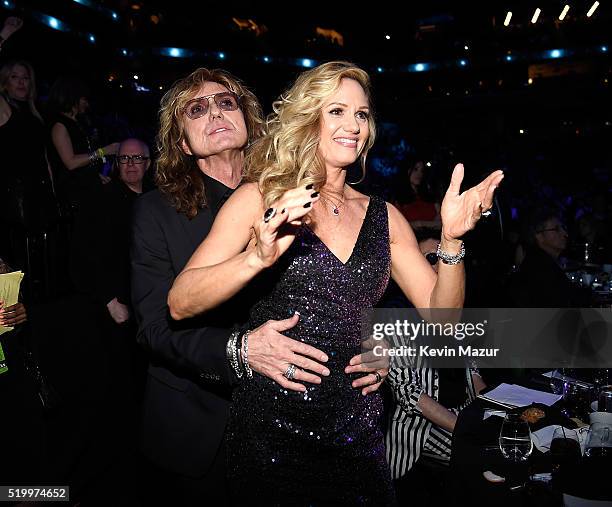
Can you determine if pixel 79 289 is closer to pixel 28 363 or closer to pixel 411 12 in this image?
pixel 28 363

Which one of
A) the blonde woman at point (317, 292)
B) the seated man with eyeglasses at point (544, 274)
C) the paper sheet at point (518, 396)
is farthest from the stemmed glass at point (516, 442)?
the seated man with eyeglasses at point (544, 274)

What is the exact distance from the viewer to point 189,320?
6.52 feet

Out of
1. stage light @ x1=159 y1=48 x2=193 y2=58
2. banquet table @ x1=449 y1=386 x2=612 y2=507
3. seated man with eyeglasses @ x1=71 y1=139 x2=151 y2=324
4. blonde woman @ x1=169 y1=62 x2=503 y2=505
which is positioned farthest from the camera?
stage light @ x1=159 y1=48 x2=193 y2=58

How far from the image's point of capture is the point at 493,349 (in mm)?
4410

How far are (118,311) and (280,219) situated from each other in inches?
105

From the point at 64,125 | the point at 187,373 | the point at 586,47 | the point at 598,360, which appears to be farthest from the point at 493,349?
the point at 586,47

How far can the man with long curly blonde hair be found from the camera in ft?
6.10

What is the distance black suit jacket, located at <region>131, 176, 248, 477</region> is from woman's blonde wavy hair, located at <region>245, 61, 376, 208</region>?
31cm

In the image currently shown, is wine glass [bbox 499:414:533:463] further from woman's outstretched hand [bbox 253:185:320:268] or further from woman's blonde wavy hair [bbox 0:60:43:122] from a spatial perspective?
woman's blonde wavy hair [bbox 0:60:43:122]

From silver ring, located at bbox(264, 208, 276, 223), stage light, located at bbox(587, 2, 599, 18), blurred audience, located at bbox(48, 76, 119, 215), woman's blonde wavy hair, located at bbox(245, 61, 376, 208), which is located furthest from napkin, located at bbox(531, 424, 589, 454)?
stage light, located at bbox(587, 2, 599, 18)

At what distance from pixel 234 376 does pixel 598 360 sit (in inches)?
81.8

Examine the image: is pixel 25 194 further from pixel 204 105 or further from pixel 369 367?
pixel 369 367

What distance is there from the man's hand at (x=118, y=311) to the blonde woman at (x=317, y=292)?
2.12 metres

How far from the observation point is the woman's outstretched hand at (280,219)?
139cm
